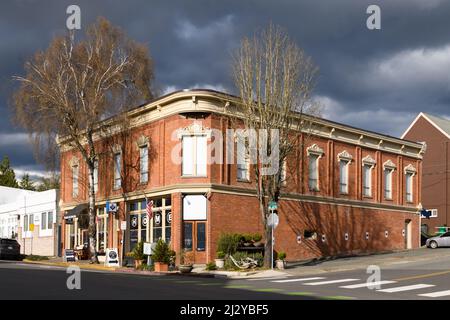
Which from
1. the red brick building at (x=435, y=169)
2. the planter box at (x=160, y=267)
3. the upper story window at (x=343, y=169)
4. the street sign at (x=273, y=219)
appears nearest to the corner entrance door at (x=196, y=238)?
the planter box at (x=160, y=267)

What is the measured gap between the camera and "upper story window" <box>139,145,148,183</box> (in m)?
39.0

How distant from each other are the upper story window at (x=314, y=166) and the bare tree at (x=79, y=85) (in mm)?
12238

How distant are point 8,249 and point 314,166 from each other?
71.1ft

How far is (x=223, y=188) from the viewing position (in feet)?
116

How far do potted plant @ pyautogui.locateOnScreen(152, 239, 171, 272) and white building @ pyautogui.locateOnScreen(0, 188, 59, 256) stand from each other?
20.5 m

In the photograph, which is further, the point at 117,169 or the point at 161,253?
the point at 117,169

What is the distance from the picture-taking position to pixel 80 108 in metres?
37.5

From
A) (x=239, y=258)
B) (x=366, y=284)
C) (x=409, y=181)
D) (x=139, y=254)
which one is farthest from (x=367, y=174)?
(x=366, y=284)

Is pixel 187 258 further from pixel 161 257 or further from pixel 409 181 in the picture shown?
pixel 409 181

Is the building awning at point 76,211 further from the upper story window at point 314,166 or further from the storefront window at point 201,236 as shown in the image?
the upper story window at point 314,166

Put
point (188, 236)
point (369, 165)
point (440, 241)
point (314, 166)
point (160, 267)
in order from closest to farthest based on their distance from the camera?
point (160, 267)
point (188, 236)
point (314, 166)
point (369, 165)
point (440, 241)

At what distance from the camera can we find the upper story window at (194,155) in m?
35.5

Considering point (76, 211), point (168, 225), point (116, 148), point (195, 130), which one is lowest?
point (168, 225)

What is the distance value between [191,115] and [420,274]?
1548 cm
